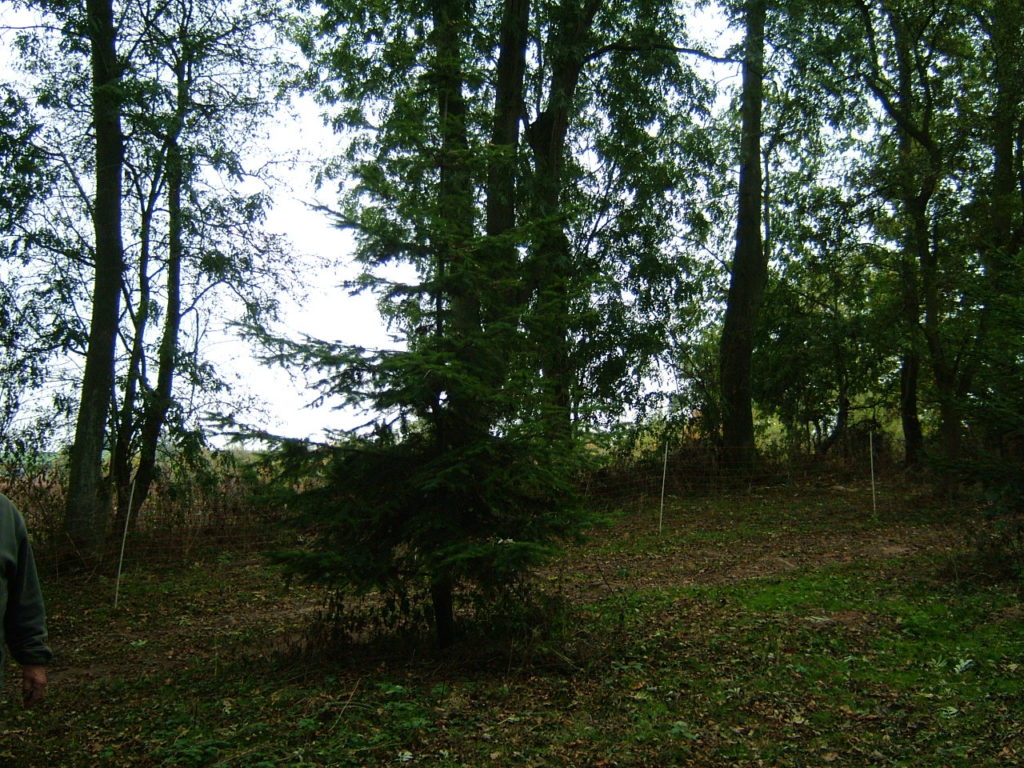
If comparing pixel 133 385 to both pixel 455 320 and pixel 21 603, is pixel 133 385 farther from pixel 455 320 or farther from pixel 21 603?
pixel 21 603

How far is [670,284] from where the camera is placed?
61.5ft

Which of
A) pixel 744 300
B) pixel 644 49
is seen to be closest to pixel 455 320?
pixel 644 49

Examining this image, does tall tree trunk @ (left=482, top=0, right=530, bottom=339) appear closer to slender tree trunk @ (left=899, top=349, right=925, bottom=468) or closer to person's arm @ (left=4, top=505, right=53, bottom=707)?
person's arm @ (left=4, top=505, right=53, bottom=707)

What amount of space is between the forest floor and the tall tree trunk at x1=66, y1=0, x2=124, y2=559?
175cm

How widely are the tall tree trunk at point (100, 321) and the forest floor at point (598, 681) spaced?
1.75 m

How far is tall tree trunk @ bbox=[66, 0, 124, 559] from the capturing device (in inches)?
464

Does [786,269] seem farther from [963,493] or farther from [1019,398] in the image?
[1019,398]

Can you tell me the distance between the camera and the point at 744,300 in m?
18.5

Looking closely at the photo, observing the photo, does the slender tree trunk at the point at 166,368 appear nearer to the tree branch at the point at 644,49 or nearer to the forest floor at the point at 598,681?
the forest floor at the point at 598,681

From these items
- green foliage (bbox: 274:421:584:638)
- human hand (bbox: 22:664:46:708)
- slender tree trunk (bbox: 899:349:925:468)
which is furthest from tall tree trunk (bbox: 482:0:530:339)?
slender tree trunk (bbox: 899:349:925:468)

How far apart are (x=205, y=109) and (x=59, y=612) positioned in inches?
269

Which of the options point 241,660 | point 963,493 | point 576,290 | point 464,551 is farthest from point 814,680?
point 963,493

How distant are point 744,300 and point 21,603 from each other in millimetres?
16600

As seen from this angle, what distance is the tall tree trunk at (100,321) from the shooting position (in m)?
11.8
